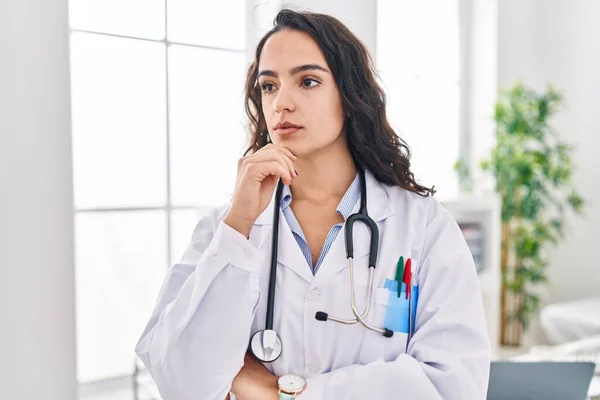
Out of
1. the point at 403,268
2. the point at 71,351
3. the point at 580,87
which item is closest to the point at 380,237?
the point at 403,268

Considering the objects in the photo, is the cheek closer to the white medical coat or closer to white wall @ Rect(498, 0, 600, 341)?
the white medical coat

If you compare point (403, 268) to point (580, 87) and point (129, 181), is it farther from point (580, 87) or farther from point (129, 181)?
point (580, 87)

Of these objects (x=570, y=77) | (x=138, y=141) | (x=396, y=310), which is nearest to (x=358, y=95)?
(x=396, y=310)

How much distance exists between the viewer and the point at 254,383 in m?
1.12

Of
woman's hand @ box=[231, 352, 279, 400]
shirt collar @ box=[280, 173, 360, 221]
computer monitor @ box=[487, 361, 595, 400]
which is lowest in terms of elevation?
computer monitor @ box=[487, 361, 595, 400]

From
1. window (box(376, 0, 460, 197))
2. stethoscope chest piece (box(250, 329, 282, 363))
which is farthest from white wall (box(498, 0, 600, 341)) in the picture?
stethoscope chest piece (box(250, 329, 282, 363))

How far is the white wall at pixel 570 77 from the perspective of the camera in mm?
3887

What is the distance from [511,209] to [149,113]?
7.65 feet

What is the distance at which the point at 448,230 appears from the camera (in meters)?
1.23

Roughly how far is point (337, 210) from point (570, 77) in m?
3.36

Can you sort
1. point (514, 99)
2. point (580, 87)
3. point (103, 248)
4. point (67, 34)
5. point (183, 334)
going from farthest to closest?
point (580, 87) → point (514, 99) → point (103, 248) → point (67, 34) → point (183, 334)

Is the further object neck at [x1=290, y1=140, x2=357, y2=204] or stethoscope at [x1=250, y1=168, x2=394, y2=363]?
neck at [x1=290, y1=140, x2=357, y2=204]

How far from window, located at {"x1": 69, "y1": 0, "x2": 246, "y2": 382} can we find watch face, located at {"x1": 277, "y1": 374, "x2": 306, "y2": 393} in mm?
1103

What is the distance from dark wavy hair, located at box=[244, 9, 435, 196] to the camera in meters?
1.21
